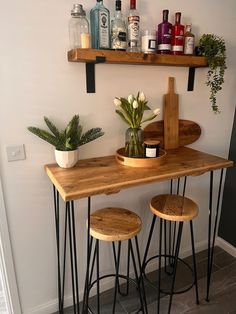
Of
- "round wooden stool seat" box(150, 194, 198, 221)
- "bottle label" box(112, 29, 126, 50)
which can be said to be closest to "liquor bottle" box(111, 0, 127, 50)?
"bottle label" box(112, 29, 126, 50)

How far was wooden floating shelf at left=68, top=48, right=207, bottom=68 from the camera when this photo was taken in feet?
4.09

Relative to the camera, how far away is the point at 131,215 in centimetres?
148

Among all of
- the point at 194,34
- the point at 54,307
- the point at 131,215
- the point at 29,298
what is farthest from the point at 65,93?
the point at 54,307

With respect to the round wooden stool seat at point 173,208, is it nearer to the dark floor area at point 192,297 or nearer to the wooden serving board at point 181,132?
the wooden serving board at point 181,132

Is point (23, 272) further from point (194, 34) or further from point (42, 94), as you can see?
point (194, 34)

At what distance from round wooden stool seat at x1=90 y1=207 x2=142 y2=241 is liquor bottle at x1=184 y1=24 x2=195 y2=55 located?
110 centimetres

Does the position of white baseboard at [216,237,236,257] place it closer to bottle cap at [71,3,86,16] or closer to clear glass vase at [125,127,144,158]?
clear glass vase at [125,127,144,158]

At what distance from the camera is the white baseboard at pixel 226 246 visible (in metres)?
2.23

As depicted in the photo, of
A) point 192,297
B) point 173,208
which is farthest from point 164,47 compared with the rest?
point 192,297

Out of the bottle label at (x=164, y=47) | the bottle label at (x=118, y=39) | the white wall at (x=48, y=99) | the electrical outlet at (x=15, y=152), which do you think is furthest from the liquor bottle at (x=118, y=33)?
the electrical outlet at (x=15, y=152)

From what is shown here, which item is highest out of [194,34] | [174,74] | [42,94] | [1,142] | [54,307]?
[194,34]

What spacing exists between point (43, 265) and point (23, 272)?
120 mm

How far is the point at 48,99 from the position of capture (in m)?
1.36

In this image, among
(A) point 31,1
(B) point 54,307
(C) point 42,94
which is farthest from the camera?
(B) point 54,307
